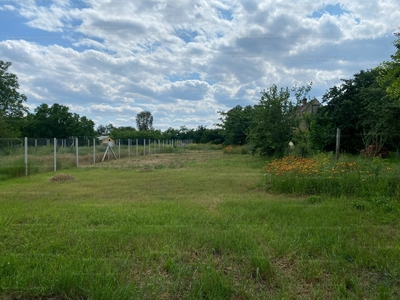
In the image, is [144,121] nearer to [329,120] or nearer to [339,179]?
[329,120]

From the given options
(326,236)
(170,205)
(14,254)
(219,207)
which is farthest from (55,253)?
(326,236)

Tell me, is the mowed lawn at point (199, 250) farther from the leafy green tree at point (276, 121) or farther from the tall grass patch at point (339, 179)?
the leafy green tree at point (276, 121)

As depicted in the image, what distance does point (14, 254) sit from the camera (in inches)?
112

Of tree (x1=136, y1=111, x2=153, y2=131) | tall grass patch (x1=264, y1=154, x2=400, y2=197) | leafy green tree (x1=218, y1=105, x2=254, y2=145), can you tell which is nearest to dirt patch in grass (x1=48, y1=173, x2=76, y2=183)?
tall grass patch (x1=264, y1=154, x2=400, y2=197)

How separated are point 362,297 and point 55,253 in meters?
2.78

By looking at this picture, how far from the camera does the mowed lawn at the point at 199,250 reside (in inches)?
94.5

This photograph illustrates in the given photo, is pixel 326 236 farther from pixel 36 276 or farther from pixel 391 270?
pixel 36 276

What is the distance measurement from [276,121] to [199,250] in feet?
39.7

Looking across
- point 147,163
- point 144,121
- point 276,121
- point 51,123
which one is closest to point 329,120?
point 276,121

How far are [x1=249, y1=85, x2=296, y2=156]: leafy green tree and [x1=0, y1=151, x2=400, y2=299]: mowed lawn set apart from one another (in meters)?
9.30

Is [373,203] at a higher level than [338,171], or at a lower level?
lower

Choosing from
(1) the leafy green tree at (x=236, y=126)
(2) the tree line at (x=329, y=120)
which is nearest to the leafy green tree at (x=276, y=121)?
(2) the tree line at (x=329, y=120)

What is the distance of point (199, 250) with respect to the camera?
3074 millimetres

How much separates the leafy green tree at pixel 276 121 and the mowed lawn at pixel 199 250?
9298 mm
